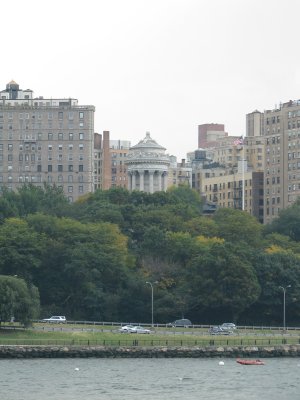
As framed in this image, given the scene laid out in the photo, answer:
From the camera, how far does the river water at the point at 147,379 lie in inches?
6344

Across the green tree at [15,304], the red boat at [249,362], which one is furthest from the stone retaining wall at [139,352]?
the green tree at [15,304]

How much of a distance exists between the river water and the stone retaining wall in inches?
68.7

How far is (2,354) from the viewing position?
18962cm

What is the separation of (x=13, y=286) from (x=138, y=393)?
40367 millimetres

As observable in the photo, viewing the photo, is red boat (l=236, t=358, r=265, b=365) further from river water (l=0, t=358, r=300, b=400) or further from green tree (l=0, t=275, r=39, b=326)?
green tree (l=0, t=275, r=39, b=326)

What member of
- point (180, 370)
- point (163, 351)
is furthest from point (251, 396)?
point (163, 351)

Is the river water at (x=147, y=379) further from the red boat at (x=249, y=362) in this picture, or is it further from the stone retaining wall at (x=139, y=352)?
the stone retaining wall at (x=139, y=352)

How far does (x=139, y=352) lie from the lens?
194m

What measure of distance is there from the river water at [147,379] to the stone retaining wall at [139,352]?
1745 mm

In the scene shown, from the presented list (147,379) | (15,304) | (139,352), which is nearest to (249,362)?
(139,352)

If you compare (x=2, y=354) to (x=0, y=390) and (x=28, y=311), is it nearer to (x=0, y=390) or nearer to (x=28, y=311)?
(x=28, y=311)

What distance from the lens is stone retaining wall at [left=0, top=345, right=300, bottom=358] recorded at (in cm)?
19025

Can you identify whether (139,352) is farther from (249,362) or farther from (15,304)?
(15,304)

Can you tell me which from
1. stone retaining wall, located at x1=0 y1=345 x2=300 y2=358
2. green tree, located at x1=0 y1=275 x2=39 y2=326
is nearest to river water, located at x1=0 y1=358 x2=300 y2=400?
stone retaining wall, located at x1=0 y1=345 x2=300 y2=358
